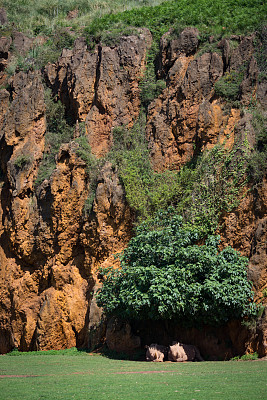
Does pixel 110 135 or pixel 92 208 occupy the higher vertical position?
pixel 110 135

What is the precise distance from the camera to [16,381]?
32.7ft

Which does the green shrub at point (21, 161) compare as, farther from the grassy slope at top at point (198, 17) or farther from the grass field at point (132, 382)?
the grass field at point (132, 382)

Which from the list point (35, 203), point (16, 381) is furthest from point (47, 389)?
point (35, 203)

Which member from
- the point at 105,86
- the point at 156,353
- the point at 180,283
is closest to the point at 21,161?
the point at 105,86

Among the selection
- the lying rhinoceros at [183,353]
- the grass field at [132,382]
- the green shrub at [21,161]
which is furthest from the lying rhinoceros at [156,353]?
the green shrub at [21,161]

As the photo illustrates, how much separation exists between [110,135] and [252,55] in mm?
7816

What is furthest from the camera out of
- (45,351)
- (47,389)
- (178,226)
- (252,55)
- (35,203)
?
(35,203)

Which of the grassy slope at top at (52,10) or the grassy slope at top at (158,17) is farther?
the grassy slope at top at (52,10)

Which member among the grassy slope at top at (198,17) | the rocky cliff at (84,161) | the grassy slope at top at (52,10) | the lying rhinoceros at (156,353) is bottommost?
the lying rhinoceros at (156,353)

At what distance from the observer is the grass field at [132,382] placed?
8.00 m

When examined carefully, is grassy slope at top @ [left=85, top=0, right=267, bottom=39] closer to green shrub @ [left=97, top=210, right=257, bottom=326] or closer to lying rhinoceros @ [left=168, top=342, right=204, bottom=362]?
green shrub @ [left=97, top=210, right=257, bottom=326]

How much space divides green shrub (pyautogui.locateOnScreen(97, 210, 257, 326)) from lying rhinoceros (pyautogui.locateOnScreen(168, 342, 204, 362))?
949 millimetres

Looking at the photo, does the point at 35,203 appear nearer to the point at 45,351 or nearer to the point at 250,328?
the point at 45,351

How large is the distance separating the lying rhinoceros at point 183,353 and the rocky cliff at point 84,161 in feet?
8.22
